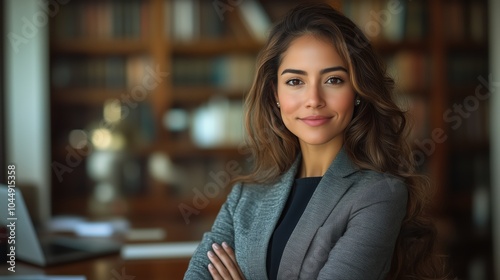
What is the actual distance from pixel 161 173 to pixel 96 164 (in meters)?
0.43

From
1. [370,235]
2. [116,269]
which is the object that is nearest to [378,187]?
[370,235]

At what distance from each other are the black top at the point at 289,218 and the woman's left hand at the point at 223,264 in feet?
0.32

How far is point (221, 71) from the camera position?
401 cm

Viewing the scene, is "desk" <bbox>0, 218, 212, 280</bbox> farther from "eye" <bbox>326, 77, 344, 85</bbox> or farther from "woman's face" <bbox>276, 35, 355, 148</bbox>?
"eye" <bbox>326, 77, 344, 85</bbox>

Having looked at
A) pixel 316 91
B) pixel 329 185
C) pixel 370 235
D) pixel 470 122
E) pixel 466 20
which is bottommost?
pixel 370 235

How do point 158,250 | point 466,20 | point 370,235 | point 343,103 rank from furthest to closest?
point 466,20 → point 158,250 → point 343,103 → point 370,235

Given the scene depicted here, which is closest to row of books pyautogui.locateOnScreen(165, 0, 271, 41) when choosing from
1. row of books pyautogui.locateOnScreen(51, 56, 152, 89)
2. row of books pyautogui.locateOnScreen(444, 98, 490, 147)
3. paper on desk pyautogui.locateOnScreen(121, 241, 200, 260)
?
row of books pyautogui.locateOnScreen(51, 56, 152, 89)

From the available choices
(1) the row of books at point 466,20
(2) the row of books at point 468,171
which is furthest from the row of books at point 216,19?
(2) the row of books at point 468,171

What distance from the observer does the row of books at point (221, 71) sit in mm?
3984

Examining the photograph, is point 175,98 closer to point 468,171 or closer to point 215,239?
point 468,171

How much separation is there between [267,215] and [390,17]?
289cm

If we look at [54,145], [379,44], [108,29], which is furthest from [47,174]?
[379,44]

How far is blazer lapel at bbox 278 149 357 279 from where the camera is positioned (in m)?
1.41

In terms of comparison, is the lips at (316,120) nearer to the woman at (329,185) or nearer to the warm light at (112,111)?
the woman at (329,185)
